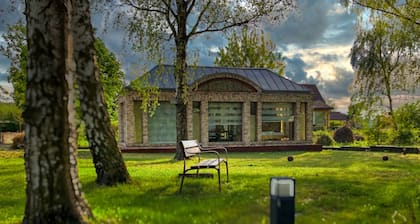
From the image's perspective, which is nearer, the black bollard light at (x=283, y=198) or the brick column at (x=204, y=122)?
the black bollard light at (x=283, y=198)

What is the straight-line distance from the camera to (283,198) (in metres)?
3.49

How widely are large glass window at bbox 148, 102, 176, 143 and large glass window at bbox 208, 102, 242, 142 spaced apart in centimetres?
262

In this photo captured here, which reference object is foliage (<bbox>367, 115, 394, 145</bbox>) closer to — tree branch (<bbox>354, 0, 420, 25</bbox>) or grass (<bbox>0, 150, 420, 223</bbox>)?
tree branch (<bbox>354, 0, 420, 25</bbox>)

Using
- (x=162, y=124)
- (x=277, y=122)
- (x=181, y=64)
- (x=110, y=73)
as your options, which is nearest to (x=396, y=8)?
(x=181, y=64)

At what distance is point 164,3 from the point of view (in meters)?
15.6

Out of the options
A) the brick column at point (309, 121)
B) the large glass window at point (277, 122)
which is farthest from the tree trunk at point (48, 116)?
the brick column at point (309, 121)

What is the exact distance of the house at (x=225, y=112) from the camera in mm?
23562

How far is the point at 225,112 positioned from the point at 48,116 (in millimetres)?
21083

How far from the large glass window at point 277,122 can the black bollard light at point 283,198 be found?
22.6 m

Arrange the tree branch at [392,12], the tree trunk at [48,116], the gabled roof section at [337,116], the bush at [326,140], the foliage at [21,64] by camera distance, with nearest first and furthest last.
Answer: the tree trunk at [48,116] < the tree branch at [392,12] < the foliage at [21,64] < the bush at [326,140] < the gabled roof section at [337,116]

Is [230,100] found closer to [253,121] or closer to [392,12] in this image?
[253,121]

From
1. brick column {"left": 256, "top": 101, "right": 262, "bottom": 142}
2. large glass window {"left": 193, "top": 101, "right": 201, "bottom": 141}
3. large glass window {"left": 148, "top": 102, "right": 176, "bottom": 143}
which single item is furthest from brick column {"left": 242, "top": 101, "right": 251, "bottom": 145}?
large glass window {"left": 148, "top": 102, "right": 176, "bottom": 143}

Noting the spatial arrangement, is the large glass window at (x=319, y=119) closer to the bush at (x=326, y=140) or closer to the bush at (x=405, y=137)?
the bush at (x=326, y=140)

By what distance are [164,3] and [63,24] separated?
1168 cm
